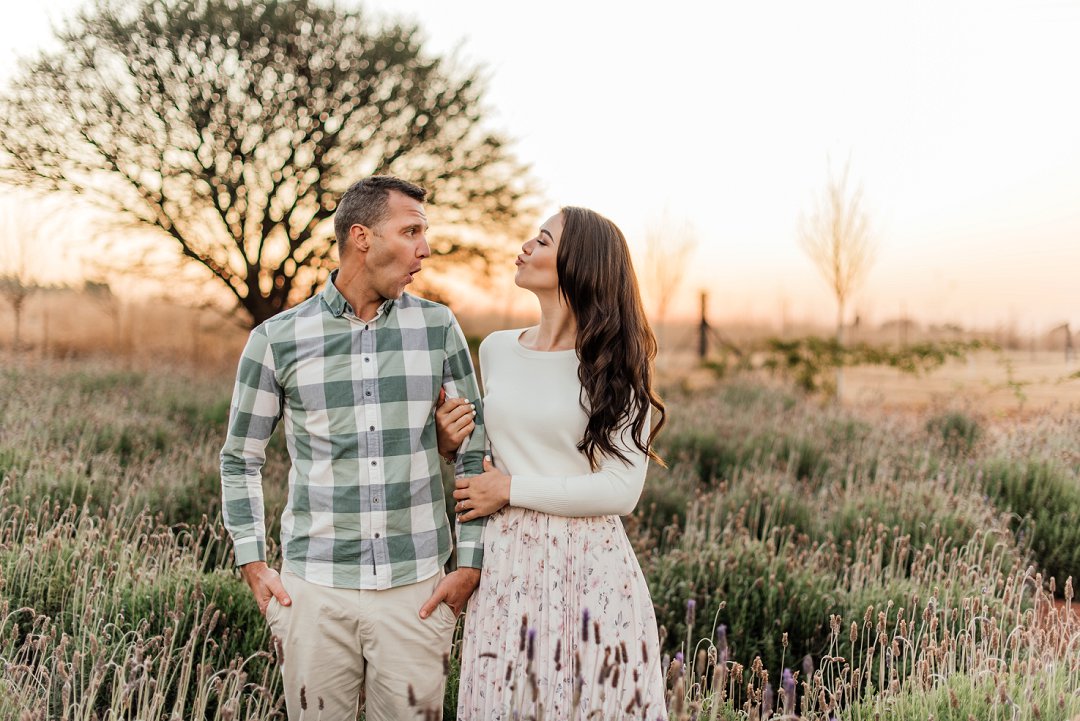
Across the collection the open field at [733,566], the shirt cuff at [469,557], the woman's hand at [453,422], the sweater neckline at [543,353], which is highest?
the sweater neckline at [543,353]

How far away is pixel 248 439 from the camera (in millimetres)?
2490

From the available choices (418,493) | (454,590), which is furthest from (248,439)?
(454,590)

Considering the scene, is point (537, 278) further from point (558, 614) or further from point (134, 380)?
point (134, 380)

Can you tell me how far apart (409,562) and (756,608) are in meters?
2.62

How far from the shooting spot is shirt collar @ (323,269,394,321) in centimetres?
249

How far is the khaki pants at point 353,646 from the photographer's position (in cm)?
238

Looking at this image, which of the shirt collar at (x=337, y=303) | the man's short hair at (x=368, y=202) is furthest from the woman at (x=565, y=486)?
the man's short hair at (x=368, y=202)

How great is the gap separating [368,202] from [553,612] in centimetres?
141

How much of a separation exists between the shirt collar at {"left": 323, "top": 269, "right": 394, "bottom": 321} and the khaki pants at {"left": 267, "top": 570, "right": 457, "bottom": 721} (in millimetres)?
840

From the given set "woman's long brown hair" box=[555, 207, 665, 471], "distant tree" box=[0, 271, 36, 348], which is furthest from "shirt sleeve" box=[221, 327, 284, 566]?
"distant tree" box=[0, 271, 36, 348]

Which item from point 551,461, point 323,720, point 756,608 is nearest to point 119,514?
point 323,720

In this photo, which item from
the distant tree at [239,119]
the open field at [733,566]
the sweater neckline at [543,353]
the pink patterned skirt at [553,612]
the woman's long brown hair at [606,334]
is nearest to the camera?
the pink patterned skirt at [553,612]

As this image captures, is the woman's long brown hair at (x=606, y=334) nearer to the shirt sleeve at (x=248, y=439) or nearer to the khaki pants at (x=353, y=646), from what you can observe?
the khaki pants at (x=353, y=646)

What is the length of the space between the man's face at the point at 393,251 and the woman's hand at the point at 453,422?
40cm
